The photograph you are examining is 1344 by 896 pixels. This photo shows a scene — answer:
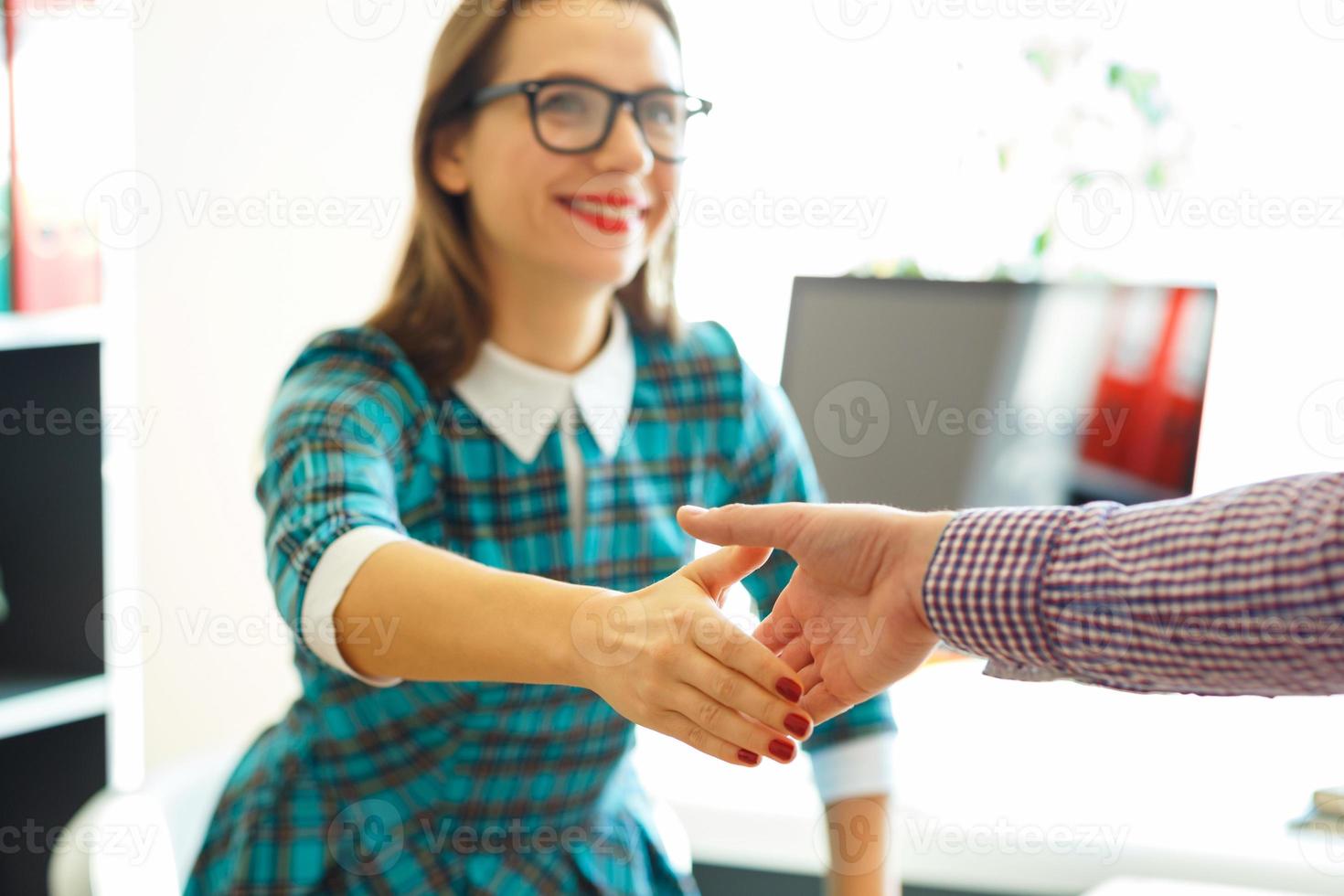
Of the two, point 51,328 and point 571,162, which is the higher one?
point 571,162

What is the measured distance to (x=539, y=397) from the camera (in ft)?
A: 3.99

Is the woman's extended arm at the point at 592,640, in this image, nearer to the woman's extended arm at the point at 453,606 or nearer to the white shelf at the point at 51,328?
the woman's extended arm at the point at 453,606

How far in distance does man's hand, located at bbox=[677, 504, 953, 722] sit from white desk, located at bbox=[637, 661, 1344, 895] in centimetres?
53

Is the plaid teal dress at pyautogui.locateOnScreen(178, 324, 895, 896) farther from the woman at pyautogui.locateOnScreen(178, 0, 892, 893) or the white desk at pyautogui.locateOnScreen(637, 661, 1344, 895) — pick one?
the white desk at pyautogui.locateOnScreen(637, 661, 1344, 895)

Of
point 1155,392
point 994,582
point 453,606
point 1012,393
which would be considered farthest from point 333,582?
point 1155,392

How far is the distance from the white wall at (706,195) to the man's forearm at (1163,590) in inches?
56.9

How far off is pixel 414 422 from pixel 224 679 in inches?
64.1

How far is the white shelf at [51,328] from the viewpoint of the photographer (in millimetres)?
1474

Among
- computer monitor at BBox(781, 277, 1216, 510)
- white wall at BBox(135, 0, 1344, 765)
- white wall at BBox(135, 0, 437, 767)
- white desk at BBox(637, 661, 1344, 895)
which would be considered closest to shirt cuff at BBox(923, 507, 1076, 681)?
white desk at BBox(637, 661, 1344, 895)

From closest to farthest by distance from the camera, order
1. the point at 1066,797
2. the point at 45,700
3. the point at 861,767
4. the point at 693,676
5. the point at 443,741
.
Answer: the point at 693,676 → the point at 443,741 → the point at 861,767 → the point at 1066,797 → the point at 45,700

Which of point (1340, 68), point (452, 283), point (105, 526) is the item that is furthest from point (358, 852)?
point (1340, 68)

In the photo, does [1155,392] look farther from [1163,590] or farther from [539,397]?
[1163,590]

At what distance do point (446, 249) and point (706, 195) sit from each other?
1.18 metres

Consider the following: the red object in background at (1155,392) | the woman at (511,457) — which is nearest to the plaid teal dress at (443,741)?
the woman at (511,457)
